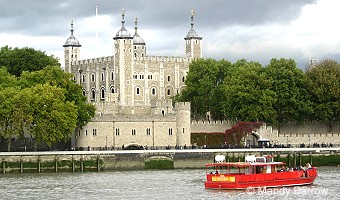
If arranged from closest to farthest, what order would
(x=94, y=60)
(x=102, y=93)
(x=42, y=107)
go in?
(x=42, y=107) < (x=102, y=93) < (x=94, y=60)

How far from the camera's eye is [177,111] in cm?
11081

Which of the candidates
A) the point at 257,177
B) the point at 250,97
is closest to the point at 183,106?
the point at 250,97

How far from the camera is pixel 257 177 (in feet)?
257

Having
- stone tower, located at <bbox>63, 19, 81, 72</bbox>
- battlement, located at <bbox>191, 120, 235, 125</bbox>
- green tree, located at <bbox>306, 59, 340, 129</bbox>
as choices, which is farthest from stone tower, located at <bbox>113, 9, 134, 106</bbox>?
green tree, located at <bbox>306, 59, 340, 129</bbox>

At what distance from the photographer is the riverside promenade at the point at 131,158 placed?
313ft

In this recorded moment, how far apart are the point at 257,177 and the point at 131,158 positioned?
2201 centimetres

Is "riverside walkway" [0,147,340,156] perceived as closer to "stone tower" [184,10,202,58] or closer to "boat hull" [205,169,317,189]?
"boat hull" [205,169,317,189]

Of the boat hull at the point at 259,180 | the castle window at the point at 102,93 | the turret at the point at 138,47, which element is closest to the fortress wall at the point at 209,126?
the turret at the point at 138,47

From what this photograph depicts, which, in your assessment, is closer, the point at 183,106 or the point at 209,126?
the point at 183,106

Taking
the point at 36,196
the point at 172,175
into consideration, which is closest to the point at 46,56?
the point at 172,175

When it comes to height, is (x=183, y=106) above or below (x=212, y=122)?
above

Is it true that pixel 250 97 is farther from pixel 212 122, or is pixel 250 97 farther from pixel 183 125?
pixel 183 125

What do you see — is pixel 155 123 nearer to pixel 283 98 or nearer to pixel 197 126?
pixel 197 126

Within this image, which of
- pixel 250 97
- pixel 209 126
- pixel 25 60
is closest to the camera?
pixel 250 97
